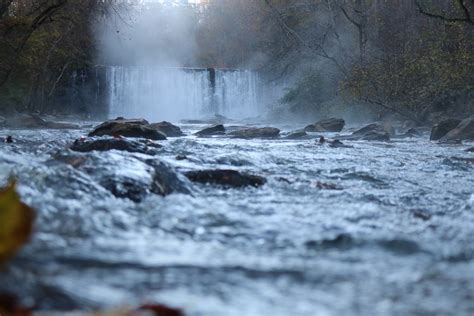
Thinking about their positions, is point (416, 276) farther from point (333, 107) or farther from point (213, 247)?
point (333, 107)

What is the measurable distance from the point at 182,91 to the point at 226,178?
89.0 ft

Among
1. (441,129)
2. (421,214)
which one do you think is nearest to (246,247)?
(421,214)

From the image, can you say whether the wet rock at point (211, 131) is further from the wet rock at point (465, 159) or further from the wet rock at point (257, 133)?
the wet rock at point (465, 159)

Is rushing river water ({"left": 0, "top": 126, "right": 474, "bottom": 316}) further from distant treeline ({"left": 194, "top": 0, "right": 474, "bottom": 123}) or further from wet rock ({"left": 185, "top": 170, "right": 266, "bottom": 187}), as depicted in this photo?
distant treeline ({"left": 194, "top": 0, "right": 474, "bottom": 123})

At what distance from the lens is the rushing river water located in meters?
1.50

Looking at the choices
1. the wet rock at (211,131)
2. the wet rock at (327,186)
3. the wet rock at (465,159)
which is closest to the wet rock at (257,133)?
the wet rock at (211,131)

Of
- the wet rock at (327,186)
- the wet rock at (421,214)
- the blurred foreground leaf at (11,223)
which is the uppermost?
the blurred foreground leaf at (11,223)

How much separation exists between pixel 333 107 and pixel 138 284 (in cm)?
2246

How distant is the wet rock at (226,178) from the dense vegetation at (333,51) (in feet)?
30.1

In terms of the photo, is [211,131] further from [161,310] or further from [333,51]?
[333,51]

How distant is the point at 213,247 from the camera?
2.24 meters

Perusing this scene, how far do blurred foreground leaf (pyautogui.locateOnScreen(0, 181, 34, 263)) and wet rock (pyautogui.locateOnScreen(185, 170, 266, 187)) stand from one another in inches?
120

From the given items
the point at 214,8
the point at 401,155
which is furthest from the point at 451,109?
the point at 214,8

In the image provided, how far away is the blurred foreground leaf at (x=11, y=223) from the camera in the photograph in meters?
1.19
